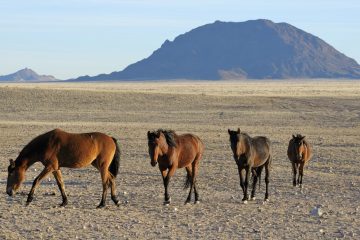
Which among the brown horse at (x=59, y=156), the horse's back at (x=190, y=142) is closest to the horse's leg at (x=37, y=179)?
the brown horse at (x=59, y=156)

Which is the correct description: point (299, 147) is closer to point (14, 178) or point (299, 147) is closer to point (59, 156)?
point (59, 156)

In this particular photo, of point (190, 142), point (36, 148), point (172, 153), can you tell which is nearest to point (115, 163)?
point (172, 153)

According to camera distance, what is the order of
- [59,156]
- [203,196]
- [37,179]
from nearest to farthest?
[37,179] < [59,156] < [203,196]

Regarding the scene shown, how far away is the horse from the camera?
1460 centimetres

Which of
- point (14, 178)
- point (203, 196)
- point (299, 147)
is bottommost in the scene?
point (203, 196)

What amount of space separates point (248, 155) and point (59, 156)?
3.65 meters

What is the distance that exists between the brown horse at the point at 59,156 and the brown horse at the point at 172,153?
84cm

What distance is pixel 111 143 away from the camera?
45.5ft

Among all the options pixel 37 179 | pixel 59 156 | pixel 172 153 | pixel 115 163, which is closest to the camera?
pixel 37 179

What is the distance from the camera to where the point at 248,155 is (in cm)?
1486

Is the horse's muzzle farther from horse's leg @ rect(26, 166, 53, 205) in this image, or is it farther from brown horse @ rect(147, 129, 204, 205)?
brown horse @ rect(147, 129, 204, 205)

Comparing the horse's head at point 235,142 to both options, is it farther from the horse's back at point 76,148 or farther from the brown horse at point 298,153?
the brown horse at point 298,153

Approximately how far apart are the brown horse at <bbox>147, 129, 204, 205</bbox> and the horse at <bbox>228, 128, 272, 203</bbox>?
85 cm

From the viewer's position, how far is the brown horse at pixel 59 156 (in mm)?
13477
